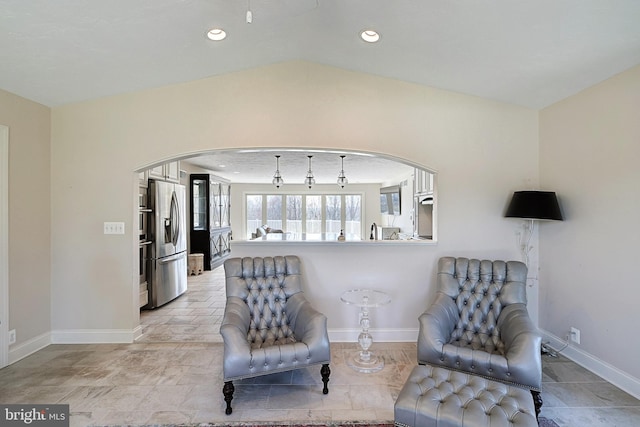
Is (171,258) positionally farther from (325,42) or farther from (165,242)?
(325,42)

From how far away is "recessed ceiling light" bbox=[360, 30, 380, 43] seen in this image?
2537 mm

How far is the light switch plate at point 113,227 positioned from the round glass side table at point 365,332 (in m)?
2.47

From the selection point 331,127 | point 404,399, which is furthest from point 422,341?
point 331,127

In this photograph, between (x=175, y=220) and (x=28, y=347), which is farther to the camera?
(x=175, y=220)

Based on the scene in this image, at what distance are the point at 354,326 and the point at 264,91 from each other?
2.74 m

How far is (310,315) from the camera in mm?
2588

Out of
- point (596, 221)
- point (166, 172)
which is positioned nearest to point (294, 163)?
point (166, 172)

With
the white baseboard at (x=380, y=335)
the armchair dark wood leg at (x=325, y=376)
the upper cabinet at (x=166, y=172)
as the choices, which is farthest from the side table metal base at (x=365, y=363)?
the upper cabinet at (x=166, y=172)

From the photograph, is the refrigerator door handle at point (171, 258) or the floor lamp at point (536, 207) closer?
the floor lamp at point (536, 207)

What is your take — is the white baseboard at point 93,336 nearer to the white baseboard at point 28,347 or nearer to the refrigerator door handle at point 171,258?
the white baseboard at point 28,347

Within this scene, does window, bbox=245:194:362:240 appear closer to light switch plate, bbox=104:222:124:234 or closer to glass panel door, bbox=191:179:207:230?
glass panel door, bbox=191:179:207:230

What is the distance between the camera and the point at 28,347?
3102 mm

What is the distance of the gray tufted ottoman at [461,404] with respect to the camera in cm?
162

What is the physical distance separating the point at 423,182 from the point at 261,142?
330cm
